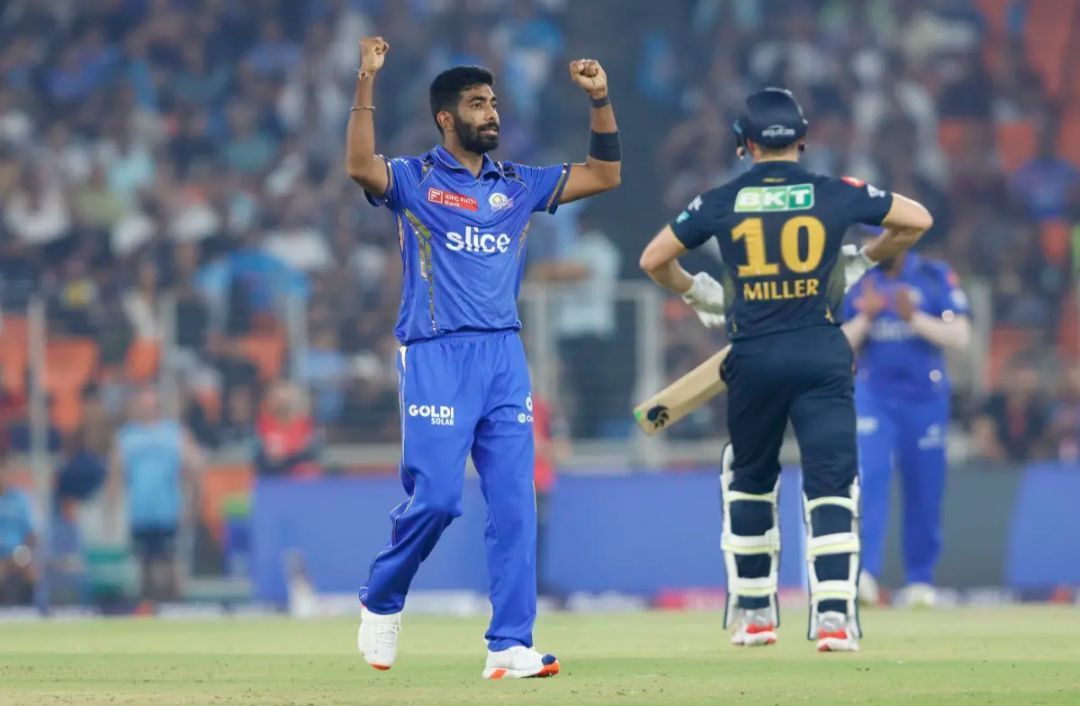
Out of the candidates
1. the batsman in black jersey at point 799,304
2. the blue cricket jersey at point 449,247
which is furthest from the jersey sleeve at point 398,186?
the batsman in black jersey at point 799,304

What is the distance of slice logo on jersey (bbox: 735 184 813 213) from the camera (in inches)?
341

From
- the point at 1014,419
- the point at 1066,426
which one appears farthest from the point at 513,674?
the point at 1066,426

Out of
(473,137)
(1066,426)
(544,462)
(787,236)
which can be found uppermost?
(473,137)

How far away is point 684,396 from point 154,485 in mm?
7692

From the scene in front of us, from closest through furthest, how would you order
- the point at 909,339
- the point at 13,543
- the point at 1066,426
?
the point at 909,339 → the point at 13,543 → the point at 1066,426

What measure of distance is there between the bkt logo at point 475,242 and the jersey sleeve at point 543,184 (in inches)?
9.7

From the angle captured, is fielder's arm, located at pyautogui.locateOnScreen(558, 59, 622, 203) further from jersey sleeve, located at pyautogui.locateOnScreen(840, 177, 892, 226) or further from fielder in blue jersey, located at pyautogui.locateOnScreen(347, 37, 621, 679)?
jersey sleeve, located at pyautogui.locateOnScreen(840, 177, 892, 226)

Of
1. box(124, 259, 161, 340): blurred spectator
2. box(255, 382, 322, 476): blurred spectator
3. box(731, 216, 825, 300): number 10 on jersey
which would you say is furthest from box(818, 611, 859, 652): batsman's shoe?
box(124, 259, 161, 340): blurred spectator

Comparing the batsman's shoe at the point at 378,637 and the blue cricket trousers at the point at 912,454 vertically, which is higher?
the blue cricket trousers at the point at 912,454

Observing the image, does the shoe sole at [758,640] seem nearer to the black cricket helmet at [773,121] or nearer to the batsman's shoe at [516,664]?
the batsman's shoe at [516,664]

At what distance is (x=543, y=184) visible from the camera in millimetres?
8352

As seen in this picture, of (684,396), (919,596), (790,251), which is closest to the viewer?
(790,251)

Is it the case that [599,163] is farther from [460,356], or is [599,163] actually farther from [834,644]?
[834,644]

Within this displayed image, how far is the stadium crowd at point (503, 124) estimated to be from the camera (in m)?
19.5
